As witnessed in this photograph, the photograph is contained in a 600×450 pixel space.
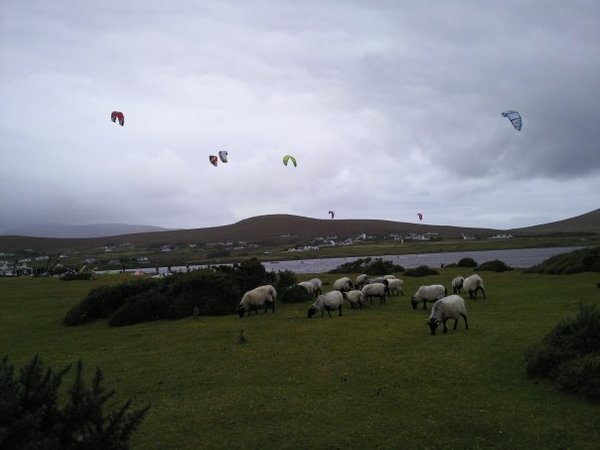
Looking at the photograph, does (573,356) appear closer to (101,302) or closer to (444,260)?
(101,302)

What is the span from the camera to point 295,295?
2961 centimetres

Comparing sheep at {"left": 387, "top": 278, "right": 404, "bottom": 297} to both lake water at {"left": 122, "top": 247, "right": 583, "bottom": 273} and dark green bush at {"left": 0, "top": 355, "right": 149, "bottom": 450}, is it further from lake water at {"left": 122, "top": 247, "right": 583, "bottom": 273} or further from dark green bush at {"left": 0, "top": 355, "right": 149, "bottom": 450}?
lake water at {"left": 122, "top": 247, "right": 583, "bottom": 273}

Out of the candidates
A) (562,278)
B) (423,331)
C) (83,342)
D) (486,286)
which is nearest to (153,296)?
(83,342)

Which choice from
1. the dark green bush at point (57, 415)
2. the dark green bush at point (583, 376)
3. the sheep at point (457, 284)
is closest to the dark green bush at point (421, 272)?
the sheep at point (457, 284)

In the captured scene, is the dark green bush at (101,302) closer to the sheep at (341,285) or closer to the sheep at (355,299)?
the sheep at (341,285)

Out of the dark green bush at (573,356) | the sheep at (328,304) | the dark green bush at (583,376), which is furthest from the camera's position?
the sheep at (328,304)

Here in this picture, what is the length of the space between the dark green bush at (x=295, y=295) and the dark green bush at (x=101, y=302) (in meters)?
8.19

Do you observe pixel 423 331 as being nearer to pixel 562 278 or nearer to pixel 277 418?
pixel 277 418

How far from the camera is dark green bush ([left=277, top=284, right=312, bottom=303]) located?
29.5 m

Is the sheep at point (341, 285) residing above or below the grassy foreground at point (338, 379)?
above

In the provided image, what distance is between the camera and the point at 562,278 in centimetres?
3195

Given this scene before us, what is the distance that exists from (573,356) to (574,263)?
29437mm

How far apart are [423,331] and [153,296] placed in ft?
53.0

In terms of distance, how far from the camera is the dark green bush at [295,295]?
29.5 m
